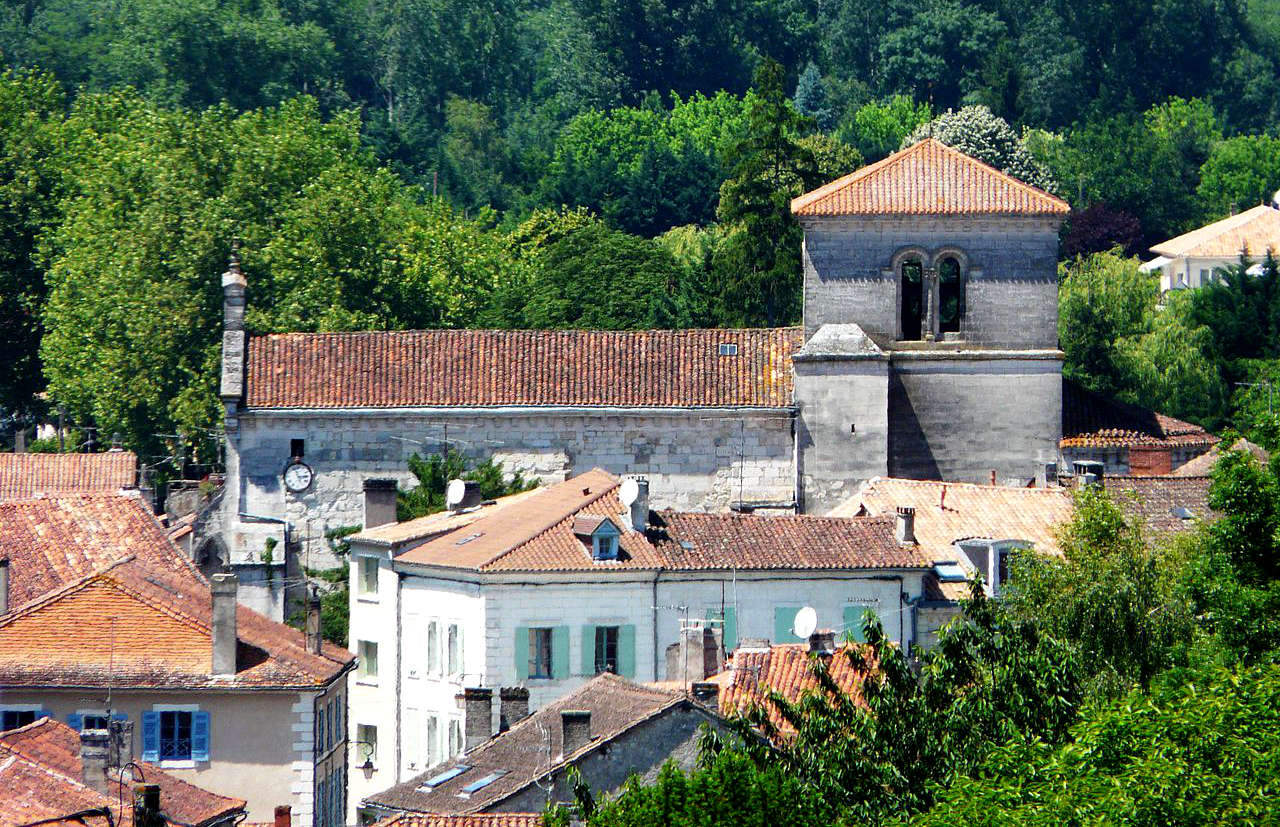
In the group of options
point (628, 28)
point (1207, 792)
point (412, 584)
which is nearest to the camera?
point (1207, 792)

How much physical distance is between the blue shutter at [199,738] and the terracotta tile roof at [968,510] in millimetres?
14070

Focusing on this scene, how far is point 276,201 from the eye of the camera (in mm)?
81312

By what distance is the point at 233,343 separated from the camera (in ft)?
201

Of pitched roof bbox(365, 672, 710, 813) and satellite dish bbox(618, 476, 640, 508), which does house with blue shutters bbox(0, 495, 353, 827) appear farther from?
satellite dish bbox(618, 476, 640, 508)

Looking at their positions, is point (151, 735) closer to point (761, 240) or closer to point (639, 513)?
point (639, 513)

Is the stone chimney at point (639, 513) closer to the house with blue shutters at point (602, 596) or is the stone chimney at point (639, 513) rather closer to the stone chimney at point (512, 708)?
the house with blue shutters at point (602, 596)

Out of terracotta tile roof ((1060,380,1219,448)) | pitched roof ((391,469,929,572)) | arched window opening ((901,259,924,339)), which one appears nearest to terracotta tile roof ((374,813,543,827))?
pitched roof ((391,469,929,572))

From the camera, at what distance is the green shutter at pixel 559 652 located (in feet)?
161

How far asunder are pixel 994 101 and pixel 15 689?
8139 centimetres

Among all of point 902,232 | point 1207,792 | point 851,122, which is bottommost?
point 1207,792

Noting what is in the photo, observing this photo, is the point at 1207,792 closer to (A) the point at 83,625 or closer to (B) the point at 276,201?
(A) the point at 83,625

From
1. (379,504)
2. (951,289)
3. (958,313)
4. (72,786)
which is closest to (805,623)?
(72,786)

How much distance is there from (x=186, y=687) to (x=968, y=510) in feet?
54.8

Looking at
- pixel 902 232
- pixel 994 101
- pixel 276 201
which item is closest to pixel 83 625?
pixel 902 232
